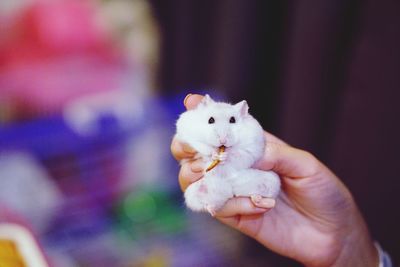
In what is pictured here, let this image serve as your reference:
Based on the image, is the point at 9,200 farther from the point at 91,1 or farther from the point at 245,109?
the point at 245,109

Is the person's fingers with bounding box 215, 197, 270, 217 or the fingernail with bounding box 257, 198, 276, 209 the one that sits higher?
the fingernail with bounding box 257, 198, 276, 209

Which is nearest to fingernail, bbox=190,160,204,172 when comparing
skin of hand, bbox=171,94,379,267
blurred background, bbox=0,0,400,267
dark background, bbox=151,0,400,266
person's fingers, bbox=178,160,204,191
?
person's fingers, bbox=178,160,204,191

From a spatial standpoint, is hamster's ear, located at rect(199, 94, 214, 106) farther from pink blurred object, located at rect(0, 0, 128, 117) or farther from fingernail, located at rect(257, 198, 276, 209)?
pink blurred object, located at rect(0, 0, 128, 117)

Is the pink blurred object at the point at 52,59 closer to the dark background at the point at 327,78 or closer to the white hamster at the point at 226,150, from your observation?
the dark background at the point at 327,78

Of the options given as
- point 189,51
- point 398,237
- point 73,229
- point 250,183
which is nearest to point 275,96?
point 189,51

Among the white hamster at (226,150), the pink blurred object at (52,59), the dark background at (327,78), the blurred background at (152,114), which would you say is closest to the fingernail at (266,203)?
the white hamster at (226,150)

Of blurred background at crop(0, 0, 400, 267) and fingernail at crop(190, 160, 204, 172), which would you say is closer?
fingernail at crop(190, 160, 204, 172)

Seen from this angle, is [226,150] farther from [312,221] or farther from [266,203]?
[312,221]
